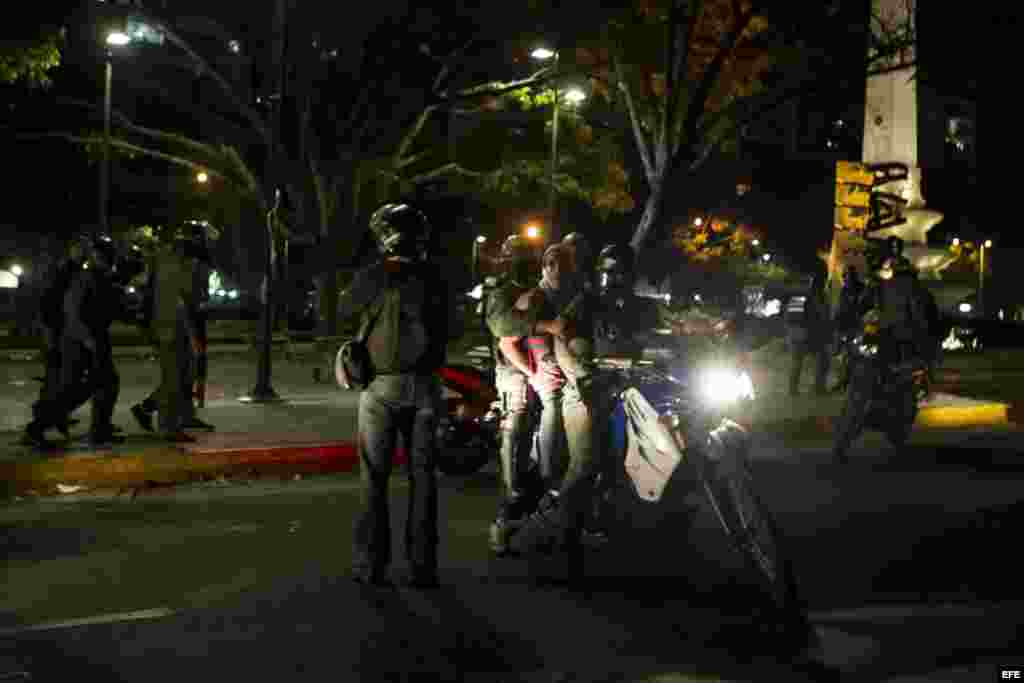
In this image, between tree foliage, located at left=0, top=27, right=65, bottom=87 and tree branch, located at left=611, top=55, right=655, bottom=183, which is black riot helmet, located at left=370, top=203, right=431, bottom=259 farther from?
tree branch, located at left=611, top=55, right=655, bottom=183

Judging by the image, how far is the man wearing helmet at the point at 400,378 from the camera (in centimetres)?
642

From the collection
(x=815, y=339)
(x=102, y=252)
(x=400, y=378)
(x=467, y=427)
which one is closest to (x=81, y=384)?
(x=102, y=252)

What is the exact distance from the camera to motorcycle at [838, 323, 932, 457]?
11.6 meters

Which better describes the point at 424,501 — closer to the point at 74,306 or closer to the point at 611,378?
the point at 611,378

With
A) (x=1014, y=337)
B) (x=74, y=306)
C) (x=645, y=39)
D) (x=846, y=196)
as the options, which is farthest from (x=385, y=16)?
(x=1014, y=337)

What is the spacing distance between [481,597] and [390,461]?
2.74ft

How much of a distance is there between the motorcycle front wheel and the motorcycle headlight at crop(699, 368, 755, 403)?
0.62 metres

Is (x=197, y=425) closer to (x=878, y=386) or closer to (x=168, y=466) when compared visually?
(x=168, y=466)

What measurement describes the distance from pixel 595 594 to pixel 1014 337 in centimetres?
3418

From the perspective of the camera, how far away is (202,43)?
2714 cm

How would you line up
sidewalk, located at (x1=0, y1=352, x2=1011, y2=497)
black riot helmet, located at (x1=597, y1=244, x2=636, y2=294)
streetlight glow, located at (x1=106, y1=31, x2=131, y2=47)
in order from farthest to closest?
streetlight glow, located at (x1=106, y1=31, x2=131, y2=47), sidewalk, located at (x1=0, y1=352, x2=1011, y2=497), black riot helmet, located at (x1=597, y1=244, x2=636, y2=294)

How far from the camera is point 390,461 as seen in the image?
257 inches

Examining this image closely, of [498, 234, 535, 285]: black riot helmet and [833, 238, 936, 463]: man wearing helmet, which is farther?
[833, 238, 936, 463]: man wearing helmet

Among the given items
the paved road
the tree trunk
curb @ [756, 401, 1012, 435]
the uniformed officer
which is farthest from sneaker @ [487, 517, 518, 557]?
the tree trunk
